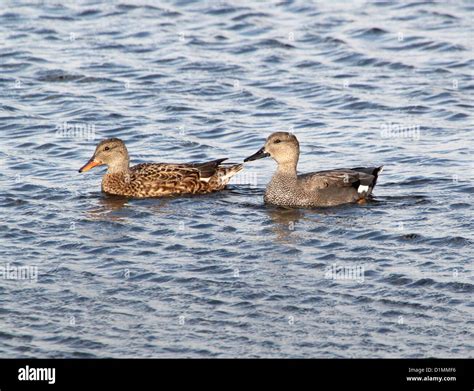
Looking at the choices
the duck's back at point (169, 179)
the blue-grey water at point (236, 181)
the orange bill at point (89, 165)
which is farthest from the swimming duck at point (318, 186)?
the orange bill at point (89, 165)

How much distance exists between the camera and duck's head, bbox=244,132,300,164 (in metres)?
16.0

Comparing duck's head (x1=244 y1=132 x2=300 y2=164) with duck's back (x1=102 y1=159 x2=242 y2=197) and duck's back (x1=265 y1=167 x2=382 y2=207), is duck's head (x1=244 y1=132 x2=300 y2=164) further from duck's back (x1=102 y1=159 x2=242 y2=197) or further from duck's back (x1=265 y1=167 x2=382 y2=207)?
duck's back (x1=102 y1=159 x2=242 y2=197)

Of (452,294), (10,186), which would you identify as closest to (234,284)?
(452,294)

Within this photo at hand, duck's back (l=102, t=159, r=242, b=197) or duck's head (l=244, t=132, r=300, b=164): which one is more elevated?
duck's head (l=244, t=132, r=300, b=164)

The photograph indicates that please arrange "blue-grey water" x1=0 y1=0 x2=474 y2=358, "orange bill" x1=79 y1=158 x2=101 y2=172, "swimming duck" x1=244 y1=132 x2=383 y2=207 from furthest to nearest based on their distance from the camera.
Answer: "orange bill" x1=79 y1=158 x2=101 y2=172
"swimming duck" x1=244 y1=132 x2=383 y2=207
"blue-grey water" x1=0 y1=0 x2=474 y2=358

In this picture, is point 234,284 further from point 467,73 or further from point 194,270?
point 467,73

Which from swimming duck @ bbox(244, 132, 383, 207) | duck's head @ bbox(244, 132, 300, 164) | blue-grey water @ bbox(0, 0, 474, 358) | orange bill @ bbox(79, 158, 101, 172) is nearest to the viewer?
blue-grey water @ bbox(0, 0, 474, 358)

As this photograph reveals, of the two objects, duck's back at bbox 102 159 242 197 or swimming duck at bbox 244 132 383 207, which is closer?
swimming duck at bbox 244 132 383 207

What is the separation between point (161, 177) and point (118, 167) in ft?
2.55

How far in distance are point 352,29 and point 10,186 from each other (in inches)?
403

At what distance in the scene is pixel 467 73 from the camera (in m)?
21.6

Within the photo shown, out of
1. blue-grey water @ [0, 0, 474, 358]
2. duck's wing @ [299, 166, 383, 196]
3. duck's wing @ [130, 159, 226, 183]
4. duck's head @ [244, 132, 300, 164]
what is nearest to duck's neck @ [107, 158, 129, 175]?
duck's wing @ [130, 159, 226, 183]

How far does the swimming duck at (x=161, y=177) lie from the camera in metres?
16.1

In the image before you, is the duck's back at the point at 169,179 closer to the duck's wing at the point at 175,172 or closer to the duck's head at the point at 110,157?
the duck's wing at the point at 175,172
